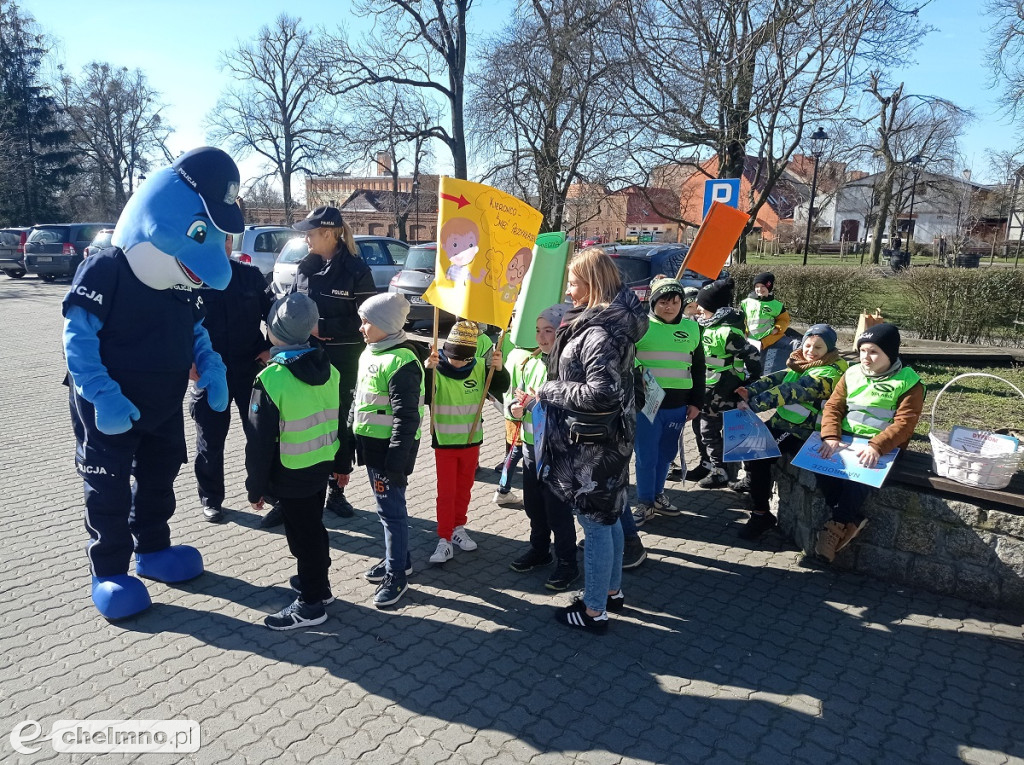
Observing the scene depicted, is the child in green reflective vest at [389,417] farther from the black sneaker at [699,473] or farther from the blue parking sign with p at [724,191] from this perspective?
the blue parking sign with p at [724,191]

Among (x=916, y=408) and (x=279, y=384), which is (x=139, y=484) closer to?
(x=279, y=384)

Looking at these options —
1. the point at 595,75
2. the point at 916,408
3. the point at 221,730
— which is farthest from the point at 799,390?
the point at 595,75

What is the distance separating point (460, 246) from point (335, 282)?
1033 millimetres

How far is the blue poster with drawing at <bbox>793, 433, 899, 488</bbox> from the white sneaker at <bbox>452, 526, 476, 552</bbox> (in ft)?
6.82

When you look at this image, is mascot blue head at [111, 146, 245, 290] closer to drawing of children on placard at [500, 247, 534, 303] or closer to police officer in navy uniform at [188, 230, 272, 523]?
police officer in navy uniform at [188, 230, 272, 523]

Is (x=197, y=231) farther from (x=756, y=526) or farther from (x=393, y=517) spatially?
(x=756, y=526)

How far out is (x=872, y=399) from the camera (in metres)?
3.91

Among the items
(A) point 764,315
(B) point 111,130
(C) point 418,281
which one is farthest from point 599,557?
(B) point 111,130

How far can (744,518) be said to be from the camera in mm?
5043

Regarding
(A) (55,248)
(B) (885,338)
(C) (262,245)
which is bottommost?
(B) (885,338)

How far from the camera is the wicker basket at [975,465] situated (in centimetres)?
365

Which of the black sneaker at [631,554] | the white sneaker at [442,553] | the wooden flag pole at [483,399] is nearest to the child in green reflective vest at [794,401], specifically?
the black sneaker at [631,554]

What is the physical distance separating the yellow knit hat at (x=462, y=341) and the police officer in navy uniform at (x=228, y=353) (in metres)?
1.42

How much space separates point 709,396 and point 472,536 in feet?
7.13
